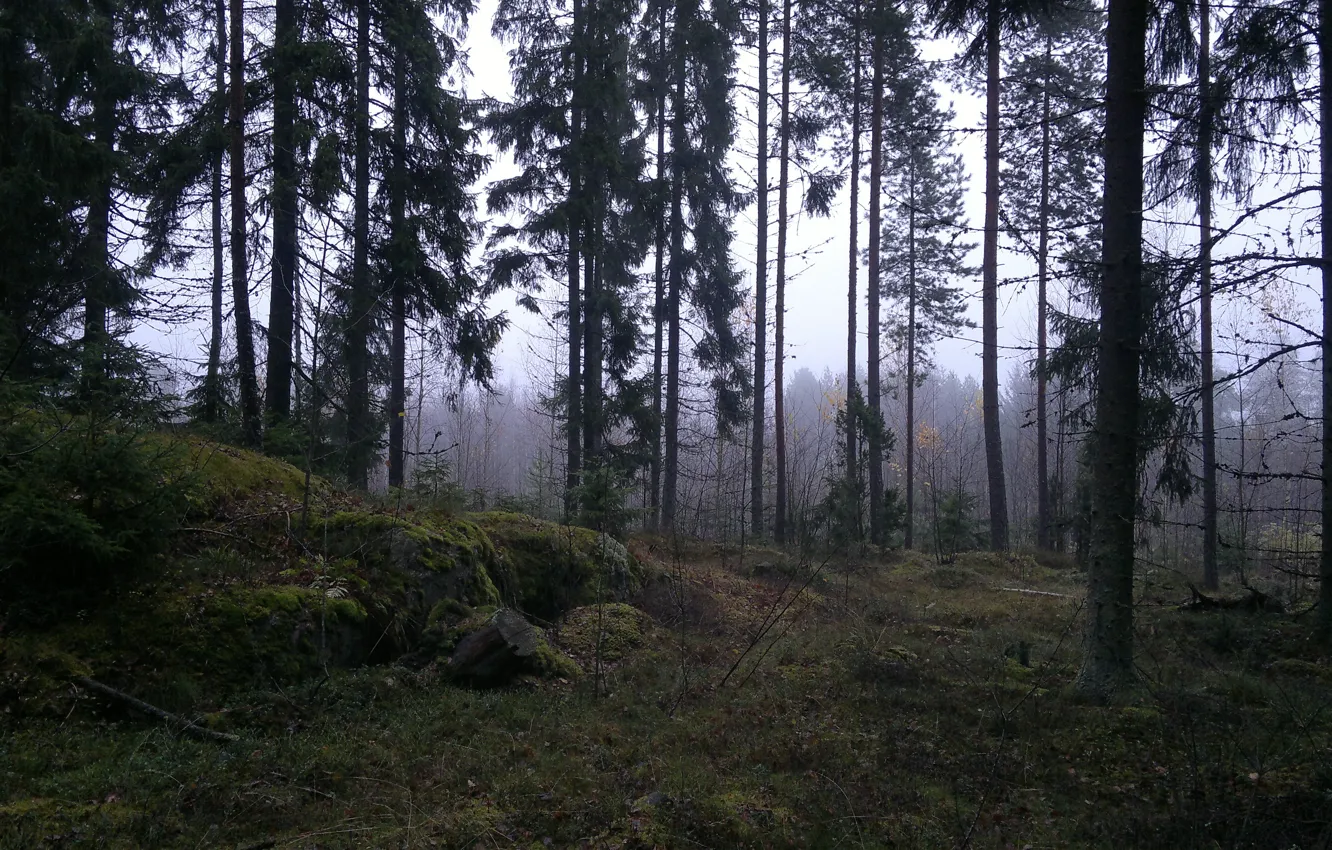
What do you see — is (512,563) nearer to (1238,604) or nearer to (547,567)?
(547,567)

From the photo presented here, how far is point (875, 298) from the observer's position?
18.9 m

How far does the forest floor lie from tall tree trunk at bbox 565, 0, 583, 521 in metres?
10.0

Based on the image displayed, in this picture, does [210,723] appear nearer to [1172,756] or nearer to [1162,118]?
[1172,756]

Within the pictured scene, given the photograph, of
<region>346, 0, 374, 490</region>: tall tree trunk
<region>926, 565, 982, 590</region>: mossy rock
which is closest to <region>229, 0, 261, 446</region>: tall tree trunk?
<region>346, 0, 374, 490</region>: tall tree trunk

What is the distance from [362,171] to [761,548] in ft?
35.7

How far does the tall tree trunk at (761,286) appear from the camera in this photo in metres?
19.4

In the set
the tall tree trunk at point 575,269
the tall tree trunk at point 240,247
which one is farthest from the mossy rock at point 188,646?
the tall tree trunk at point 575,269

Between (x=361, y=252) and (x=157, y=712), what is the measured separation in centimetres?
1004

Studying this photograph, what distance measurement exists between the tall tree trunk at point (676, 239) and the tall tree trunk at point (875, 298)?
4.90 metres

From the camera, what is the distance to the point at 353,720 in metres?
5.00

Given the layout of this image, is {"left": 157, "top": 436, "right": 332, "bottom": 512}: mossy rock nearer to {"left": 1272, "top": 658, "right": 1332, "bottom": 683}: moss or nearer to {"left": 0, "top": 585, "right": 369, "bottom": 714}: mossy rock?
{"left": 0, "top": 585, "right": 369, "bottom": 714}: mossy rock

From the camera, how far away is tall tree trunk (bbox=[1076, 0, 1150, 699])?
5.93m

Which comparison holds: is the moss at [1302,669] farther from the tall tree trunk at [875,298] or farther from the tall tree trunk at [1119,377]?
the tall tree trunk at [875,298]

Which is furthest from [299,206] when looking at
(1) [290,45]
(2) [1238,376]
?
(2) [1238,376]
